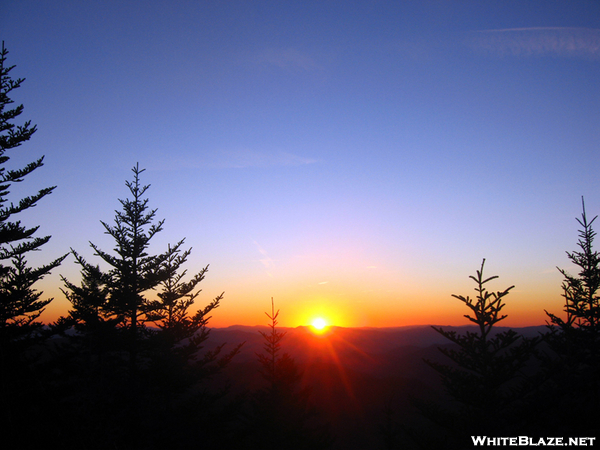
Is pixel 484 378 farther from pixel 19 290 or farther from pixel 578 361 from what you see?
pixel 19 290

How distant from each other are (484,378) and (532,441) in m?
1.69

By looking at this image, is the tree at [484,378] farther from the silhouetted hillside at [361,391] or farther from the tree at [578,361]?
the silhouetted hillside at [361,391]

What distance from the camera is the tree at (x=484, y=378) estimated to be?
27.4ft

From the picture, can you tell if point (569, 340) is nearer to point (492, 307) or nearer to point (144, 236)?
point (492, 307)

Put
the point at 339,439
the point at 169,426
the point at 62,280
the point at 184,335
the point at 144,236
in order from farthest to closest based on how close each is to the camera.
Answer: the point at 339,439
the point at 184,335
the point at 144,236
the point at 62,280
the point at 169,426

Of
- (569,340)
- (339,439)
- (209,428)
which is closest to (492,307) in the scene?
(569,340)

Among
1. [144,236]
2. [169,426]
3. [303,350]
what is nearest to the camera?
[169,426]

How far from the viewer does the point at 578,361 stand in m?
9.97

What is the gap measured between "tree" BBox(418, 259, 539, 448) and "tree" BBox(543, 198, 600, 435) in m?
0.75

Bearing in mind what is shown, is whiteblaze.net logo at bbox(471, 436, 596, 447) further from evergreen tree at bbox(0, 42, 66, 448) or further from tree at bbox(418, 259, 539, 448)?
evergreen tree at bbox(0, 42, 66, 448)

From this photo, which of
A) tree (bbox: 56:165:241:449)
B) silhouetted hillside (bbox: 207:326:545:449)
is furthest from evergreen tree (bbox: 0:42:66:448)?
silhouetted hillside (bbox: 207:326:545:449)

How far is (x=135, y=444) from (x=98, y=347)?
8254mm

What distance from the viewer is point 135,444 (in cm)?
1223

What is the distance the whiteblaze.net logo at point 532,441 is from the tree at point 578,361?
19 cm
